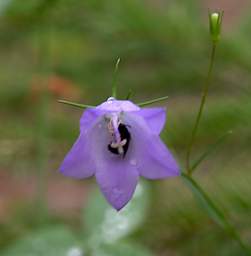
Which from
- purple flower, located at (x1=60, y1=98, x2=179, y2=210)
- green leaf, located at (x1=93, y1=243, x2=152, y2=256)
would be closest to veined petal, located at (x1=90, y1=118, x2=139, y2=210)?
purple flower, located at (x1=60, y1=98, x2=179, y2=210)

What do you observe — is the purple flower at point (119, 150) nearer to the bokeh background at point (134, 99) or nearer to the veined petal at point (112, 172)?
the veined petal at point (112, 172)

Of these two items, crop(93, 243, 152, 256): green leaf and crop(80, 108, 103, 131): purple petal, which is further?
crop(93, 243, 152, 256): green leaf

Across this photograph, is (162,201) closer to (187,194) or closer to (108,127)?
(187,194)

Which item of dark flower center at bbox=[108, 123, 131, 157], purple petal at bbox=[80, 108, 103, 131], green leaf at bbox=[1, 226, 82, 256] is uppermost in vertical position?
purple petal at bbox=[80, 108, 103, 131]

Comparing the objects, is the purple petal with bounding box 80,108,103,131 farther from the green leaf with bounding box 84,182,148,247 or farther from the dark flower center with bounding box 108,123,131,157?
the green leaf with bounding box 84,182,148,247

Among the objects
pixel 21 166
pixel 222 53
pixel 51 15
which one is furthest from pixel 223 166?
pixel 51 15

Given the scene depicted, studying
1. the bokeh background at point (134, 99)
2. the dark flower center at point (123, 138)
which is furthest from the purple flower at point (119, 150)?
the bokeh background at point (134, 99)

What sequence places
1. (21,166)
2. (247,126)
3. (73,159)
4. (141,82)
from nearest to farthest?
(73,159) → (247,126) → (21,166) → (141,82)
